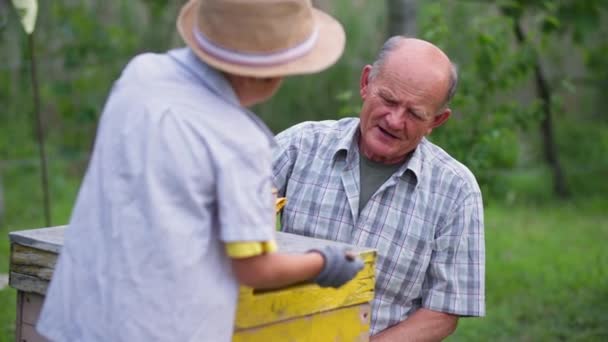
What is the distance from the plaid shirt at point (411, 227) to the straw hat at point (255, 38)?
3.16 ft

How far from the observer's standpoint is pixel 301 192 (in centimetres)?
308

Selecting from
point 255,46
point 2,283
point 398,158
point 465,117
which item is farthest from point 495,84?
point 255,46

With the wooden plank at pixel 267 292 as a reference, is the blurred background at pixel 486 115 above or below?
below

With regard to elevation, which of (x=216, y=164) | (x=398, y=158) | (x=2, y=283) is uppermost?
(x=216, y=164)

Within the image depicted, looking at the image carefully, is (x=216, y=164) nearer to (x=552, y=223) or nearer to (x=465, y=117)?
(x=465, y=117)

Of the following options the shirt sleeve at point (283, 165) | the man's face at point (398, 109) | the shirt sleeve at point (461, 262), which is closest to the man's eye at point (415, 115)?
the man's face at point (398, 109)

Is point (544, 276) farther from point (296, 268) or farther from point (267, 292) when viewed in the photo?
point (296, 268)

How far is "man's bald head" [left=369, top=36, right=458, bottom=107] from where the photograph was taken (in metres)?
2.99

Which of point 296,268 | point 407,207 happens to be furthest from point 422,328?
point 296,268

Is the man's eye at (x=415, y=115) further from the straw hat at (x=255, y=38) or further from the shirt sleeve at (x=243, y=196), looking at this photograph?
the shirt sleeve at (x=243, y=196)

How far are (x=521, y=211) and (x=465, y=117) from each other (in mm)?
3224

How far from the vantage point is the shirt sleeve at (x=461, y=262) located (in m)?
2.95

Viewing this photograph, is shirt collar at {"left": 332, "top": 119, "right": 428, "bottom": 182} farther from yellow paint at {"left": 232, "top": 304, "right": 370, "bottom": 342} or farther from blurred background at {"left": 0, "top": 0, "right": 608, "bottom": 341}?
blurred background at {"left": 0, "top": 0, "right": 608, "bottom": 341}

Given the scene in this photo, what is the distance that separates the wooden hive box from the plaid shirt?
0.44m
